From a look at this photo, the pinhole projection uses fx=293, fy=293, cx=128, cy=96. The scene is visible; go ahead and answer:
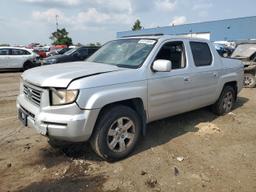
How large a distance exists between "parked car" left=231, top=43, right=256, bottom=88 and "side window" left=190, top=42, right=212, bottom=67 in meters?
5.69

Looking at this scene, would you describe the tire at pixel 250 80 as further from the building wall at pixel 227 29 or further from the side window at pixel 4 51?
the building wall at pixel 227 29

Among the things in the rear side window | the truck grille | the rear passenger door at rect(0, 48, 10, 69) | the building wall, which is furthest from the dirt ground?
the building wall

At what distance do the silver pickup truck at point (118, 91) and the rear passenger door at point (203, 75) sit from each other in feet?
0.06

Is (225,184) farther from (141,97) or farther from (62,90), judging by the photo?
(62,90)

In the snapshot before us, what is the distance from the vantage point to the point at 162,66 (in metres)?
4.35

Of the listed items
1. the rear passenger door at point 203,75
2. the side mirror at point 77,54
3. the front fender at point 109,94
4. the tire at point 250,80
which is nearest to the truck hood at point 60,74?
the front fender at point 109,94

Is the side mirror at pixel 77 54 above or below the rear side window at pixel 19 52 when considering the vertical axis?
below

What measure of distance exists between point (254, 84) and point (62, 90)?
30.8 feet

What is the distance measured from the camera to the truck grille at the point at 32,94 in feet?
13.0

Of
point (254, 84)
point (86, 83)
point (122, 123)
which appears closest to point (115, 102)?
point (122, 123)

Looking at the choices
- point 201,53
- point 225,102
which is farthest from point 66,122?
point 225,102

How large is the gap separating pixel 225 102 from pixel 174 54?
2.38 metres

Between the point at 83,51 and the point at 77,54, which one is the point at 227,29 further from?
the point at 77,54

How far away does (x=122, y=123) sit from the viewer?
4.25 metres
